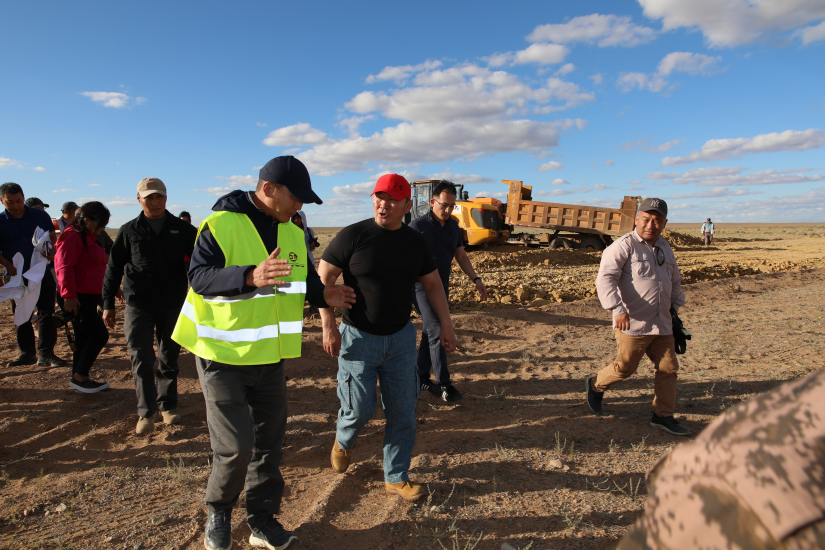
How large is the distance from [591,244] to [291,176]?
61.8 ft

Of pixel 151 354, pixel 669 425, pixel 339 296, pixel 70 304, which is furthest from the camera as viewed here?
pixel 70 304

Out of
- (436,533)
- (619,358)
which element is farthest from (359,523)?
(619,358)

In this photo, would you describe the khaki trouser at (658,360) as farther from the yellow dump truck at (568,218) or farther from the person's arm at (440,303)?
the yellow dump truck at (568,218)

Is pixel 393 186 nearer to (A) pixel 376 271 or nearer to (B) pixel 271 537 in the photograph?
(A) pixel 376 271

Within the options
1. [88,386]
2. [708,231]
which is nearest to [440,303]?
[88,386]

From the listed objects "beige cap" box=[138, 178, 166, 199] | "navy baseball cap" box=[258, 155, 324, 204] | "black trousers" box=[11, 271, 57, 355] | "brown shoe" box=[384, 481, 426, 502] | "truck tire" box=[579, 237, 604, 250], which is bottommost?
"brown shoe" box=[384, 481, 426, 502]

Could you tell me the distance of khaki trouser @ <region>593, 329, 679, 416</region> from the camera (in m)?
4.15

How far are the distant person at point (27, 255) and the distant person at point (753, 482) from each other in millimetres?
6968

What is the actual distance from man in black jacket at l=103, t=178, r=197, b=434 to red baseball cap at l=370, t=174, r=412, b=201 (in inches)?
86.1

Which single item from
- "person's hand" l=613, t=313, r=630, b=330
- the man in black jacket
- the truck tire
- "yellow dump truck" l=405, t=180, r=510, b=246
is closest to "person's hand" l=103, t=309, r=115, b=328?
the man in black jacket

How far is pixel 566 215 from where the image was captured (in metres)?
19.6

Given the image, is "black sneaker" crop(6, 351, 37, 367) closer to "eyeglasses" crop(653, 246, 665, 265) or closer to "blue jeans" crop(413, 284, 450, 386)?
"blue jeans" crop(413, 284, 450, 386)

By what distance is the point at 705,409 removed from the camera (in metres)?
4.82

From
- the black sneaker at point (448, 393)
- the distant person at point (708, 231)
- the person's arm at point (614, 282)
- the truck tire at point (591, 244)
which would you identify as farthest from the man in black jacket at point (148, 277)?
the distant person at point (708, 231)
